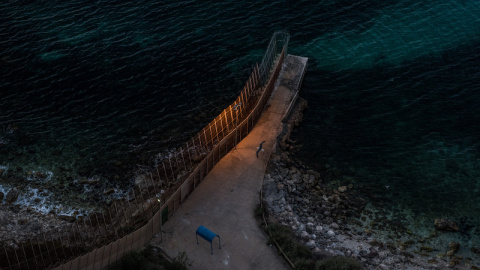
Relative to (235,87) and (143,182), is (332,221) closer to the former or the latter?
(143,182)

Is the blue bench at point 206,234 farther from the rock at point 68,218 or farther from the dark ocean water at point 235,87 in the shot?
the dark ocean water at point 235,87

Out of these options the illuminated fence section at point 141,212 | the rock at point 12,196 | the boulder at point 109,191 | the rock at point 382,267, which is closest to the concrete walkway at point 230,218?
the illuminated fence section at point 141,212

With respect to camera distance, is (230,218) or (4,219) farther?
(4,219)

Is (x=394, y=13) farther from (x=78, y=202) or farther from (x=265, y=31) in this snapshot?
(x=78, y=202)

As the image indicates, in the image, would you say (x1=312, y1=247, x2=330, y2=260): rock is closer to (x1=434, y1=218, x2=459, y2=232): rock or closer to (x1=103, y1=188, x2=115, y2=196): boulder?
(x1=434, y1=218, x2=459, y2=232): rock

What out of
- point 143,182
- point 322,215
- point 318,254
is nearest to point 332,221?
point 322,215

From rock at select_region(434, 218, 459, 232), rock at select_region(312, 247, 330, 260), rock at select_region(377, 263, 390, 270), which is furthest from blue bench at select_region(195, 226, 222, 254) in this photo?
rock at select_region(434, 218, 459, 232)
